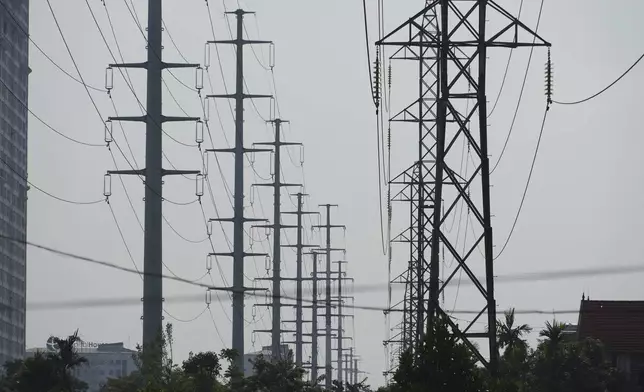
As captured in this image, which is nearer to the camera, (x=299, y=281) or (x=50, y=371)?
(x=50, y=371)

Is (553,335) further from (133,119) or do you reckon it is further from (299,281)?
(299,281)

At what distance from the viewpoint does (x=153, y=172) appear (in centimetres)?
5194

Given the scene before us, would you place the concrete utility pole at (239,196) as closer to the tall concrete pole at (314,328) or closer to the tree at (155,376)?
the tree at (155,376)

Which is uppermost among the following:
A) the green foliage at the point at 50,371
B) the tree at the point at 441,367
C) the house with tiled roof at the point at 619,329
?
the house with tiled roof at the point at 619,329

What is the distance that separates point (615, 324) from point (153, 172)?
43731mm

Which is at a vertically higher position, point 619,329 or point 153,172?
point 153,172

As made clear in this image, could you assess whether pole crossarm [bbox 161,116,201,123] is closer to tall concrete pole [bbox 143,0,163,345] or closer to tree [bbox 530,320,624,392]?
tall concrete pole [bbox 143,0,163,345]

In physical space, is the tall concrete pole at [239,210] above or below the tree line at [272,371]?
above

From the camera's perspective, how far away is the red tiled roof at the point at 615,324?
84188mm

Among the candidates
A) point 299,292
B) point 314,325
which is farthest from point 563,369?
point 314,325

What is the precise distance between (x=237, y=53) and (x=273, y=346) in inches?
1172


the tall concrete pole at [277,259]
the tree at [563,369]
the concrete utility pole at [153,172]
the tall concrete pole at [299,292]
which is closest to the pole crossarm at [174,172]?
the concrete utility pole at [153,172]

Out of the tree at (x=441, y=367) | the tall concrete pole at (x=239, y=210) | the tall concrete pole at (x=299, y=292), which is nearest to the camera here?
the tree at (x=441, y=367)

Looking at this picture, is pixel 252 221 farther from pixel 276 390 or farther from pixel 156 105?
pixel 156 105
